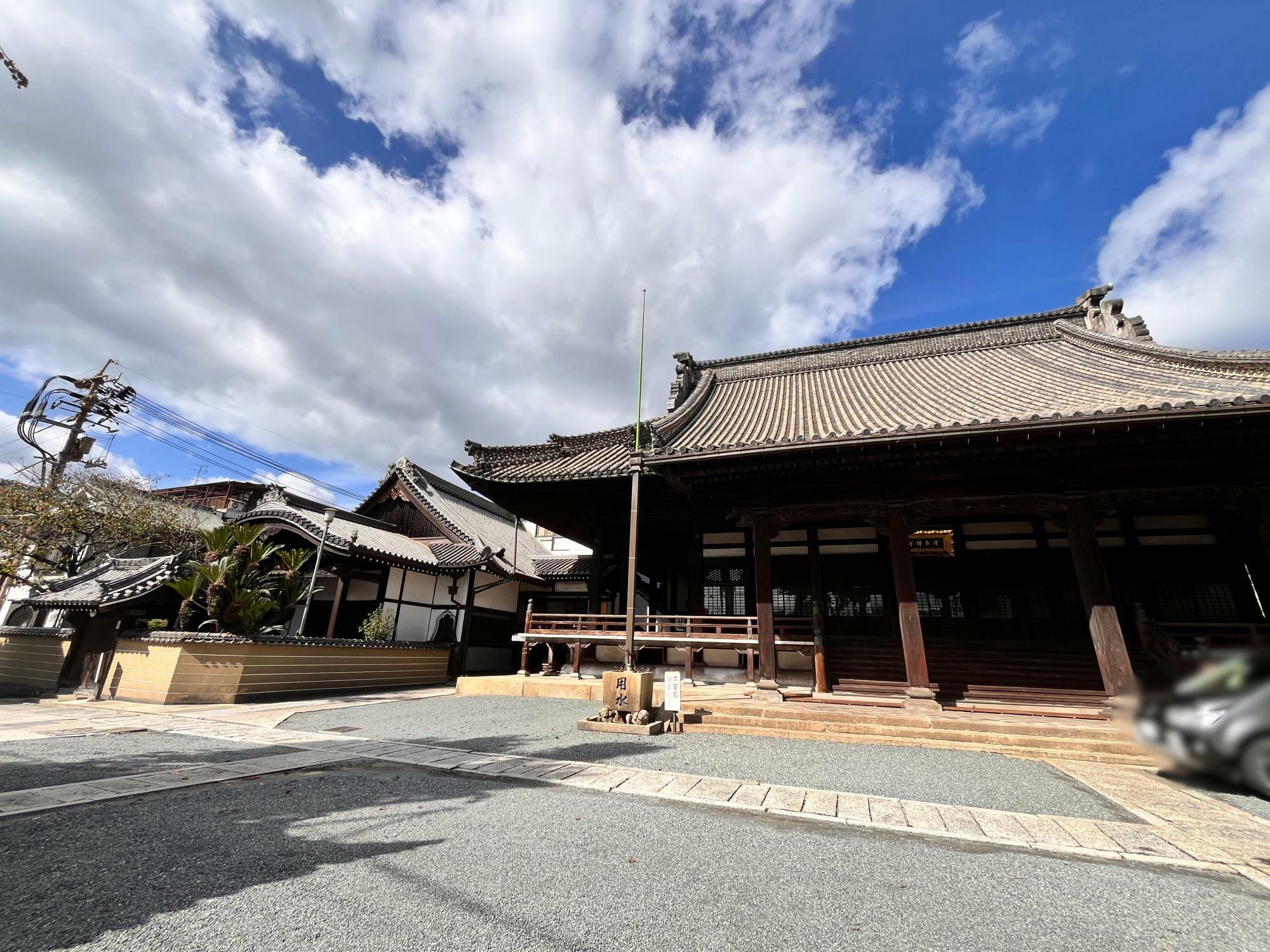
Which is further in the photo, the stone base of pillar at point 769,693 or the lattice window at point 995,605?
the lattice window at point 995,605

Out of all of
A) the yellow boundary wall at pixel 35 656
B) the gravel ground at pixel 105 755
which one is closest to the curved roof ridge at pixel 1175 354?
the gravel ground at pixel 105 755

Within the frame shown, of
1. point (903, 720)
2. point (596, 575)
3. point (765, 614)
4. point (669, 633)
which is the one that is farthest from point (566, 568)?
point (903, 720)

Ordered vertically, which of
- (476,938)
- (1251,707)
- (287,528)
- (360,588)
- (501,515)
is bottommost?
(476,938)

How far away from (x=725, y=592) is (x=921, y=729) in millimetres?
5961

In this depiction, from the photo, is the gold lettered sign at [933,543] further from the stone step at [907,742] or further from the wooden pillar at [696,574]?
the stone step at [907,742]

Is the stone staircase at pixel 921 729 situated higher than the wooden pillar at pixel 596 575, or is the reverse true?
the wooden pillar at pixel 596 575

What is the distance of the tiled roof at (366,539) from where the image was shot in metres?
15.5

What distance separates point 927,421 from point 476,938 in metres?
9.93

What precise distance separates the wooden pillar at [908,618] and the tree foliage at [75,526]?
2088cm

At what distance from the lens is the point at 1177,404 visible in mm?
Result: 8031

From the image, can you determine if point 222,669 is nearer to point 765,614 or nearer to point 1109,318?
point 765,614

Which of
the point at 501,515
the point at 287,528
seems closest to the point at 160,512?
the point at 287,528

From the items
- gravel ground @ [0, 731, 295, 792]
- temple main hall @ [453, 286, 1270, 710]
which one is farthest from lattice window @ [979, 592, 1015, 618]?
gravel ground @ [0, 731, 295, 792]

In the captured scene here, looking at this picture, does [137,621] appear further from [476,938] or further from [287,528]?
[476,938]
